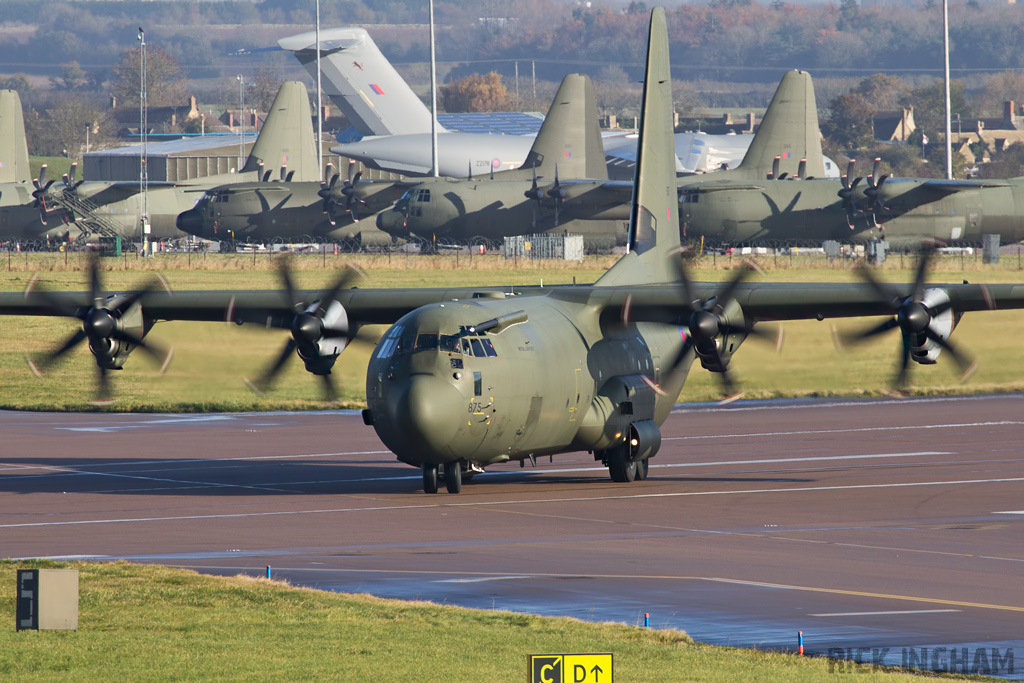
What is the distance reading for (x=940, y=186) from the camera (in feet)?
276

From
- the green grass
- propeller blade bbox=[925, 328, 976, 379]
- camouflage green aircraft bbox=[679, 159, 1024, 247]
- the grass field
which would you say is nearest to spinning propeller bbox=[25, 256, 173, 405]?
the grass field

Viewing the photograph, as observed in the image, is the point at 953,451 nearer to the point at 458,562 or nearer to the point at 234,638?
the point at 458,562

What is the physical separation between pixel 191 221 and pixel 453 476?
2949 inches

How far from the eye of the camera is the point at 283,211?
3812 inches

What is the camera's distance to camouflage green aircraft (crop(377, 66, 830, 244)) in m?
90.2

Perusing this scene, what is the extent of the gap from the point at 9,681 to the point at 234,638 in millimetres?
2708

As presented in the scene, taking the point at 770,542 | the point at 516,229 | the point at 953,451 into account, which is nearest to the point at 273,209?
the point at 516,229

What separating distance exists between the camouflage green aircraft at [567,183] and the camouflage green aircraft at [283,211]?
4.02m

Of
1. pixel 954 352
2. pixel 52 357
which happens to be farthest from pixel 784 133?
pixel 52 357

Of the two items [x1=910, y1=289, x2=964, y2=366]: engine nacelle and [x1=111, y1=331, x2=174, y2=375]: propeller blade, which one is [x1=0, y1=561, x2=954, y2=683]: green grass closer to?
[x1=111, y1=331, x2=174, y2=375]: propeller blade

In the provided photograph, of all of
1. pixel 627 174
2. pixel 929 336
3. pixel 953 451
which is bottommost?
pixel 953 451

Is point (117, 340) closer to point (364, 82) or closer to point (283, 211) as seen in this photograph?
point (283, 211)

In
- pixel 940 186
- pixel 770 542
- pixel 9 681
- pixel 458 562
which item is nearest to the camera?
pixel 9 681

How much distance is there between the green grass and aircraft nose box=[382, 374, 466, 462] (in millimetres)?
6423
